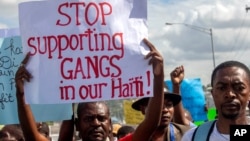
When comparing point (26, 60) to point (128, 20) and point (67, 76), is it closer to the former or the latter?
point (67, 76)

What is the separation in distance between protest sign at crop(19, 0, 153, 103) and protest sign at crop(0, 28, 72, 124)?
84 cm

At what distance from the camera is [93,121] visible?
371cm

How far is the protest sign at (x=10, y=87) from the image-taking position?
15.3 ft

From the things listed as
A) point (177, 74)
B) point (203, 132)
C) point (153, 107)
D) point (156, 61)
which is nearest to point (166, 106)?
point (177, 74)

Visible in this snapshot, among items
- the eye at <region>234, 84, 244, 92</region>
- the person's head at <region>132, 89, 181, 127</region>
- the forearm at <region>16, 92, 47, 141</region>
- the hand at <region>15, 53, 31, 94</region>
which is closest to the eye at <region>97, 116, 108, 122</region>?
the forearm at <region>16, 92, 47, 141</region>

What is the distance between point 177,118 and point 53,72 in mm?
1936

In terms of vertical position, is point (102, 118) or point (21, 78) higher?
point (21, 78)

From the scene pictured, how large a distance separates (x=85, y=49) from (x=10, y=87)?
1435mm

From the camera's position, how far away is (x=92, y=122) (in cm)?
371

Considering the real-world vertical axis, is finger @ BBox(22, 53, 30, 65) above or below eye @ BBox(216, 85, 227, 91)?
above

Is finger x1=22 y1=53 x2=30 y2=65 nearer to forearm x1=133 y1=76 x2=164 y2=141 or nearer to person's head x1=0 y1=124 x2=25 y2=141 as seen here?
forearm x1=133 y1=76 x2=164 y2=141

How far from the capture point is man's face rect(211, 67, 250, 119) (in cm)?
322

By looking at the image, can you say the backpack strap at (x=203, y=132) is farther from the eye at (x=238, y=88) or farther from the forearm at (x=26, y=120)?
the forearm at (x=26, y=120)

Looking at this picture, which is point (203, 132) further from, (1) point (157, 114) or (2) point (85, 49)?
(2) point (85, 49)
